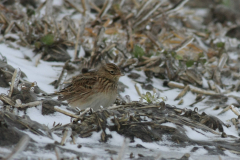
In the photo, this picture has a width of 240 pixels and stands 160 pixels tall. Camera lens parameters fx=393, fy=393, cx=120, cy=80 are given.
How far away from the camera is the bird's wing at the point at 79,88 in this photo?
17.6 ft

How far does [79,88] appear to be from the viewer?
546 cm

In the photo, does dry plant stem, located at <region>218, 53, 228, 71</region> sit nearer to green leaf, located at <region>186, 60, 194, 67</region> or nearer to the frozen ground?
green leaf, located at <region>186, 60, 194, 67</region>

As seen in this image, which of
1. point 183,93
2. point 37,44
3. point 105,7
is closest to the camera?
point 183,93

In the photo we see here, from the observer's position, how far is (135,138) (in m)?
4.04

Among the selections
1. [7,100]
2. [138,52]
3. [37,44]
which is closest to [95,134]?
[7,100]

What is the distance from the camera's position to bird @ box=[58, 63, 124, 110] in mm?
5254

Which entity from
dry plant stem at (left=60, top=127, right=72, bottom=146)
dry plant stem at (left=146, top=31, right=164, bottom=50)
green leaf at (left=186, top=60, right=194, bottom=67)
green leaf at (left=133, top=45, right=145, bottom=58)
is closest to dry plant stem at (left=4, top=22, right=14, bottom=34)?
green leaf at (left=133, top=45, right=145, bottom=58)

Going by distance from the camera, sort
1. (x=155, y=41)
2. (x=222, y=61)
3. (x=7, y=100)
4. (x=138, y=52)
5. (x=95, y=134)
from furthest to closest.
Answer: (x=155, y=41), (x=222, y=61), (x=138, y=52), (x=7, y=100), (x=95, y=134)

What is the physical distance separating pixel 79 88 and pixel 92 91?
207 millimetres

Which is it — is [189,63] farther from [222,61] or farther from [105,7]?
[105,7]

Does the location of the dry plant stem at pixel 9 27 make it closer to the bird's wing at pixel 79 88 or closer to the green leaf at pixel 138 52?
the bird's wing at pixel 79 88

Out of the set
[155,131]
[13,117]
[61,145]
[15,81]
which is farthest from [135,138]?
[15,81]

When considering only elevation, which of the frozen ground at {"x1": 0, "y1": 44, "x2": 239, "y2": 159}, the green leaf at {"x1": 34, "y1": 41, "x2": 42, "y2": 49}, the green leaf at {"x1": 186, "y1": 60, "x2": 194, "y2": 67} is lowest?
the frozen ground at {"x1": 0, "y1": 44, "x2": 239, "y2": 159}

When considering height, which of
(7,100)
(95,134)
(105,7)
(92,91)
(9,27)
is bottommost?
(95,134)
